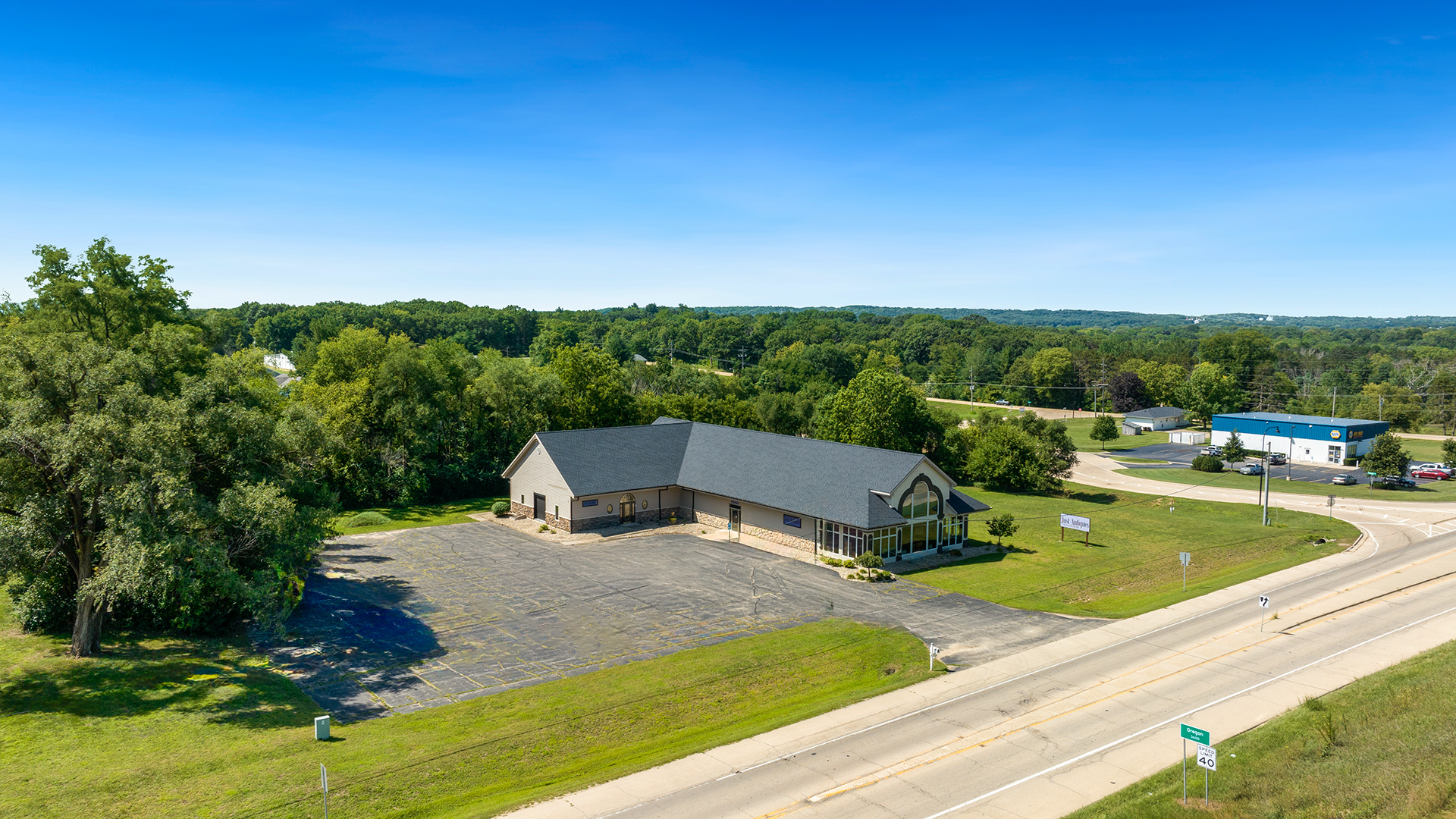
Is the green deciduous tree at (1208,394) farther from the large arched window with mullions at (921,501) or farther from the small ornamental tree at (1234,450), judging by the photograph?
the large arched window with mullions at (921,501)

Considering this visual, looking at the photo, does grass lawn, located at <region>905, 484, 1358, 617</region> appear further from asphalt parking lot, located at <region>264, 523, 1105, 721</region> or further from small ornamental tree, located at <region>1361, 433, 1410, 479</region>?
small ornamental tree, located at <region>1361, 433, 1410, 479</region>

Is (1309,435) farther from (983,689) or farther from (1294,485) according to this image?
(983,689)

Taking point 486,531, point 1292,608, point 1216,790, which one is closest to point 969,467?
point 1292,608

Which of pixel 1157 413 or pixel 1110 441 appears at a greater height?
pixel 1157 413

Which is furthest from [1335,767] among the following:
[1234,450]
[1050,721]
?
[1234,450]

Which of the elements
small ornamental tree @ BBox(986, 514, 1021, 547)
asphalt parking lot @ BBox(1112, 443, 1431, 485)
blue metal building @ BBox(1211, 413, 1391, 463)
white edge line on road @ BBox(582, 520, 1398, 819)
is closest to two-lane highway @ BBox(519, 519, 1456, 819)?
white edge line on road @ BBox(582, 520, 1398, 819)

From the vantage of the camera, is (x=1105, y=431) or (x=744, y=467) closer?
(x=744, y=467)

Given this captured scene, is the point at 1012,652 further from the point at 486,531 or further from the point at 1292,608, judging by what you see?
the point at 486,531
